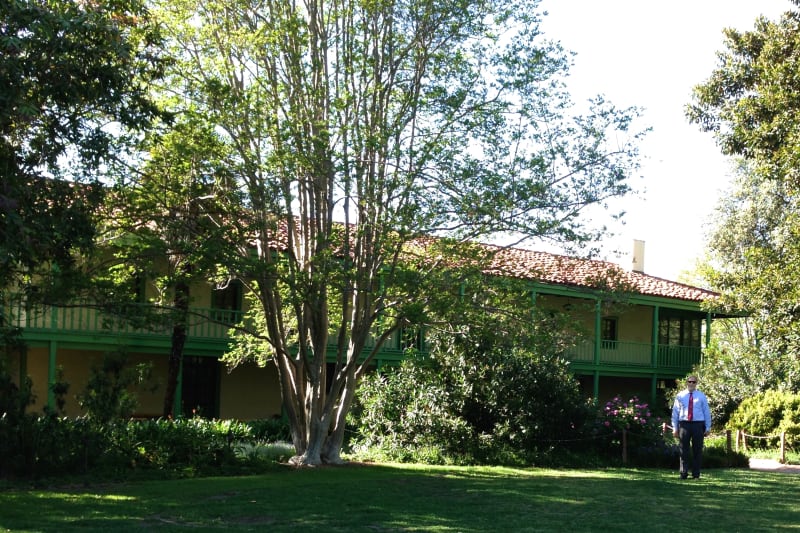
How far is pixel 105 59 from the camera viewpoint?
11031 millimetres

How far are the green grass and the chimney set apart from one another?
22.9 meters

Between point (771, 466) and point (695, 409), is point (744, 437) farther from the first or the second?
point (695, 409)

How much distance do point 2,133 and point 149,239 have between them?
12.3 ft

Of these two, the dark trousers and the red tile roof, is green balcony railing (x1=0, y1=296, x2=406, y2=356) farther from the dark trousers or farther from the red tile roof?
the dark trousers

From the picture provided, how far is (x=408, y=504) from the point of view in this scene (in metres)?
10.8

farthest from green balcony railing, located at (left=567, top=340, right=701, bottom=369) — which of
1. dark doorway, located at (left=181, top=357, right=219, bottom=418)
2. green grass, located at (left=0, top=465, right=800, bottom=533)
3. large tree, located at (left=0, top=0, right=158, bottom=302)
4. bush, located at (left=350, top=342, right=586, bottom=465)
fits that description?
large tree, located at (left=0, top=0, right=158, bottom=302)

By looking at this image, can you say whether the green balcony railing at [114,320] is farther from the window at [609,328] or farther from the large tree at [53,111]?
the window at [609,328]

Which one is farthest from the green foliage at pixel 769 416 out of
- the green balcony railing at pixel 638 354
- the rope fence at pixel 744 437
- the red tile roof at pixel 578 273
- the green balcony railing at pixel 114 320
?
the green balcony railing at pixel 114 320

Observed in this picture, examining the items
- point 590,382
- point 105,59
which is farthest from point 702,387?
point 105,59

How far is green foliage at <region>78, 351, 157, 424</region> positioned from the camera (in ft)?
50.1

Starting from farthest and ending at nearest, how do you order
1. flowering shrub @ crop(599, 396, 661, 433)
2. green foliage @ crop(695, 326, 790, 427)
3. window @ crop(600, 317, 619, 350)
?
window @ crop(600, 317, 619, 350)
green foliage @ crop(695, 326, 790, 427)
flowering shrub @ crop(599, 396, 661, 433)

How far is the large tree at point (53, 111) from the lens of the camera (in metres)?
9.76

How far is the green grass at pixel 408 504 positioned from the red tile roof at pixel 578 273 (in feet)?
10.9

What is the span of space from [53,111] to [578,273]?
61.8ft
